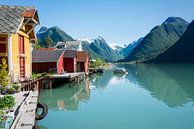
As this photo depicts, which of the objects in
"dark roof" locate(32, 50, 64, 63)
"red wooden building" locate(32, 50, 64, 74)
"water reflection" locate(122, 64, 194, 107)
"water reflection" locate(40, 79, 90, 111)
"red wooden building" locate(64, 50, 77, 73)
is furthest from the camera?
"red wooden building" locate(64, 50, 77, 73)

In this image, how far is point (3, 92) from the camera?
25219 mm

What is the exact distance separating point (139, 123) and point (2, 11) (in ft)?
57.9

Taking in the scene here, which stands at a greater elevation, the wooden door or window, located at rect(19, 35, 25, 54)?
window, located at rect(19, 35, 25, 54)

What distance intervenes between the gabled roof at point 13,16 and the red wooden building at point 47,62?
22251 mm

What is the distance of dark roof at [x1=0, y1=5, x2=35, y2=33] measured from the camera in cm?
2998

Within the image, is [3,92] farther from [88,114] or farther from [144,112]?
[144,112]

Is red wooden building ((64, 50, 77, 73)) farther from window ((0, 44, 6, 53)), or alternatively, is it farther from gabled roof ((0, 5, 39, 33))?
window ((0, 44, 6, 53))

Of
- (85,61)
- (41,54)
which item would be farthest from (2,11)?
(85,61)

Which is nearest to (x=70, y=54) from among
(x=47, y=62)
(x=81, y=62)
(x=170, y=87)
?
(x=81, y=62)

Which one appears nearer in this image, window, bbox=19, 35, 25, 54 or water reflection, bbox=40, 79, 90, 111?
water reflection, bbox=40, 79, 90, 111

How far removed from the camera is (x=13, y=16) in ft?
105

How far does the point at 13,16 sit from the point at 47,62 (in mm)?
26535

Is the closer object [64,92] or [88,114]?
[88,114]

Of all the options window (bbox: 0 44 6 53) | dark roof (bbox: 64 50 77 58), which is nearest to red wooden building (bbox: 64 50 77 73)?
dark roof (bbox: 64 50 77 58)
